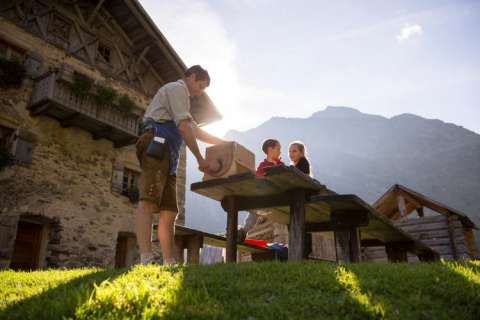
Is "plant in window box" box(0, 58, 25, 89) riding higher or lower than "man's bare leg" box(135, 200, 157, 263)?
higher

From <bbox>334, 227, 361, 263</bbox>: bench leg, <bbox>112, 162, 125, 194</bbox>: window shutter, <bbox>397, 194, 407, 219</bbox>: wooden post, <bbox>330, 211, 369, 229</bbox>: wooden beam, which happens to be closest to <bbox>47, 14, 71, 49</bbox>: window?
<bbox>112, 162, 125, 194</bbox>: window shutter

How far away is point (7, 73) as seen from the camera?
35.2ft

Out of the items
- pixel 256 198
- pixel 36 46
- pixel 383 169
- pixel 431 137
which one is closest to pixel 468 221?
pixel 256 198

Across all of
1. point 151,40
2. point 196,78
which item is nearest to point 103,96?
point 151,40

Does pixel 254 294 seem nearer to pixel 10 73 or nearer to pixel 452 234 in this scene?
pixel 10 73

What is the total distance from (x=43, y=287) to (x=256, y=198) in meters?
2.72

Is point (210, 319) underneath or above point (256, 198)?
underneath

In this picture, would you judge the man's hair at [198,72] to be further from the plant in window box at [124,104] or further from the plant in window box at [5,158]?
the plant in window box at [124,104]

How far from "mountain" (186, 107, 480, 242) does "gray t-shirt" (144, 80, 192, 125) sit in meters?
69.3

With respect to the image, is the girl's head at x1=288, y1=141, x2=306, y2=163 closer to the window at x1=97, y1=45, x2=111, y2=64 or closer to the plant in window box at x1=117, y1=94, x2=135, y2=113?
the plant in window box at x1=117, y1=94, x2=135, y2=113

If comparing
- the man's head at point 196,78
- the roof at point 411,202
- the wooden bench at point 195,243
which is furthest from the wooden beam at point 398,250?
the roof at point 411,202

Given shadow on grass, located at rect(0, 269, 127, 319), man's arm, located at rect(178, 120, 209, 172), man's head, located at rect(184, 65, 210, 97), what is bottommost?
shadow on grass, located at rect(0, 269, 127, 319)

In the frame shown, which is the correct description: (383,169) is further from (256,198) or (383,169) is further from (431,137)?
(256,198)

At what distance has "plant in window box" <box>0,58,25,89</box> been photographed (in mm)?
10703
